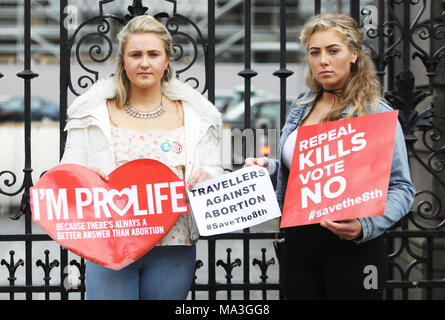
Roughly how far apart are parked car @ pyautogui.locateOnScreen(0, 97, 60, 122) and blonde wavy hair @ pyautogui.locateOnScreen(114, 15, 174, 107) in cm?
1348

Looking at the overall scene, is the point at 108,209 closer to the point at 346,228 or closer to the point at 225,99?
the point at 346,228

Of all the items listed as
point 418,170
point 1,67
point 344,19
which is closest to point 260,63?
point 1,67

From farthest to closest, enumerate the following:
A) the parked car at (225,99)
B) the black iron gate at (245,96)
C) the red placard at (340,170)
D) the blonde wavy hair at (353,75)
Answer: the parked car at (225,99) → the black iron gate at (245,96) → the blonde wavy hair at (353,75) → the red placard at (340,170)

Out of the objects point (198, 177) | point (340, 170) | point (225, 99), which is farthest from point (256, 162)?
point (225, 99)

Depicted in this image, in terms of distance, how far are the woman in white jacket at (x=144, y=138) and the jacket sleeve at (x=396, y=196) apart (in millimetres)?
762

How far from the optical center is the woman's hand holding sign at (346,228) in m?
2.44

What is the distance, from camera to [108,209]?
2627mm

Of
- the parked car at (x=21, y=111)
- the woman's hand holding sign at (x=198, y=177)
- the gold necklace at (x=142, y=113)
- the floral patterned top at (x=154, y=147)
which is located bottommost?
the woman's hand holding sign at (x=198, y=177)

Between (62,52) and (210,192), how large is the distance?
167 centimetres

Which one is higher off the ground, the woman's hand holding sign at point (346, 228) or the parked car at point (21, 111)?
the parked car at point (21, 111)

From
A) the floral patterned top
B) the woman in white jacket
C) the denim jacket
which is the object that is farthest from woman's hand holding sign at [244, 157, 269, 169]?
the denim jacket

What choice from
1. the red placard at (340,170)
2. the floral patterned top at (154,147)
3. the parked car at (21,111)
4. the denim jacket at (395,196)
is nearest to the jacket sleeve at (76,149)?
the floral patterned top at (154,147)

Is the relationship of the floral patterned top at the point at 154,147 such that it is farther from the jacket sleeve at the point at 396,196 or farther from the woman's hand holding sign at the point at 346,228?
the jacket sleeve at the point at 396,196

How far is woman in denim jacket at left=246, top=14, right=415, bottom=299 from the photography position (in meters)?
2.53
